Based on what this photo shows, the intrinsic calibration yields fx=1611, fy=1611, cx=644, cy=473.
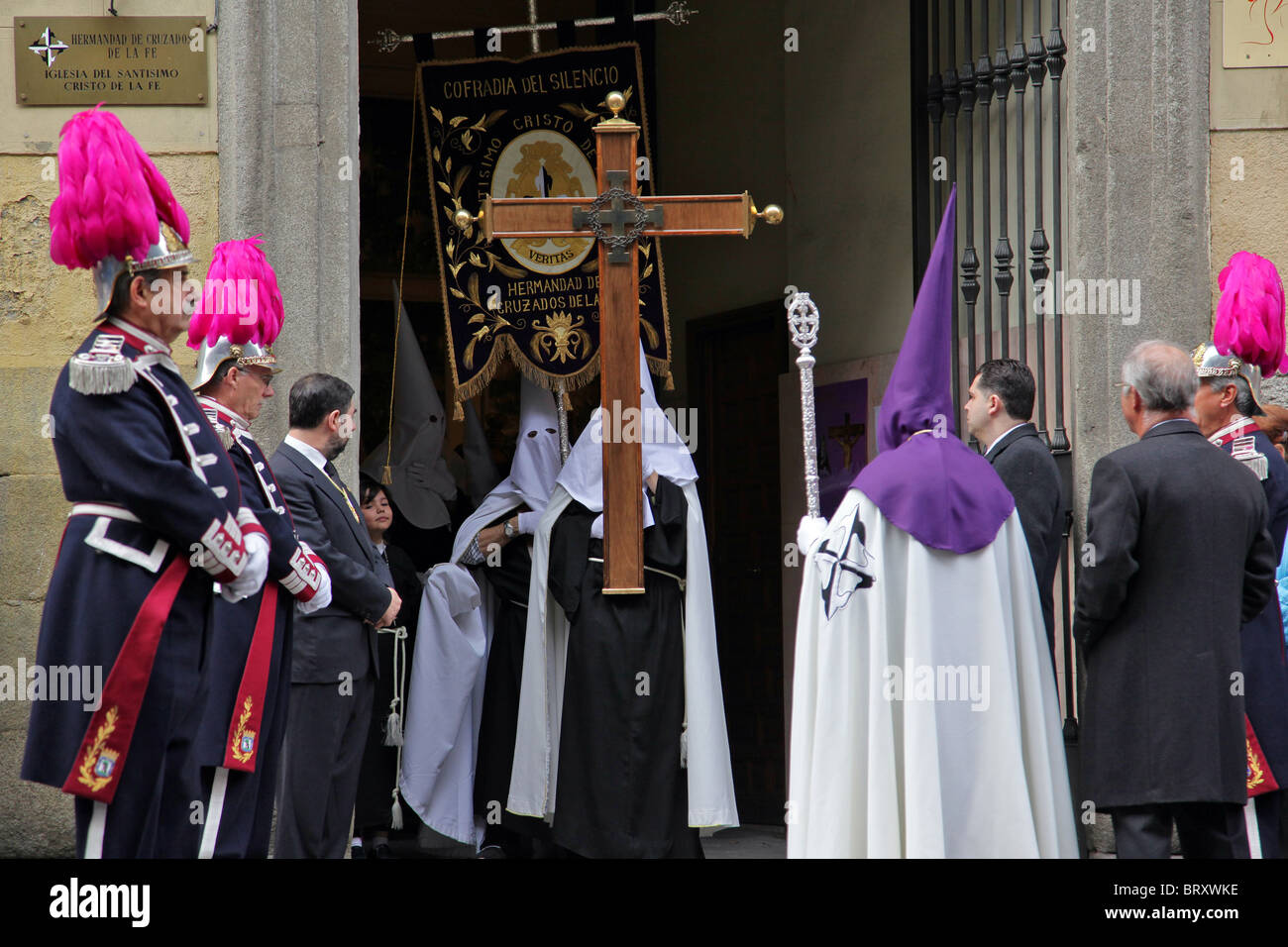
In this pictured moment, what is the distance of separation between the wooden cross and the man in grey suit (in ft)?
3.16

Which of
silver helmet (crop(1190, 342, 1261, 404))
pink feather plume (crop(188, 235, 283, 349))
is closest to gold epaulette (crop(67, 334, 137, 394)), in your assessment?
pink feather plume (crop(188, 235, 283, 349))

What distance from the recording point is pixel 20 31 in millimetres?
6113

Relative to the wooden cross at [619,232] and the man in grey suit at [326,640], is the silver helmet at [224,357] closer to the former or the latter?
the man in grey suit at [326,640]

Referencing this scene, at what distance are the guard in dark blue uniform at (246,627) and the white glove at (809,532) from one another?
1457 mm

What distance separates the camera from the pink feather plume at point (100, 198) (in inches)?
163

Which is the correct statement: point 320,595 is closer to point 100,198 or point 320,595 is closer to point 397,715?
point 100,198

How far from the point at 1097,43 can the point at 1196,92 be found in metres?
0.44

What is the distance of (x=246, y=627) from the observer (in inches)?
187

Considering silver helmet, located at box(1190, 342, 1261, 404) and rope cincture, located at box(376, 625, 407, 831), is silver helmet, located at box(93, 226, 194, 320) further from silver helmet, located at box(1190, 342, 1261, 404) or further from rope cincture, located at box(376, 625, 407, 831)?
silver helmet, located at box(1190, 342, 1261, 404)

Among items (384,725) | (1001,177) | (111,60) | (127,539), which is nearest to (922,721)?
(127,539)

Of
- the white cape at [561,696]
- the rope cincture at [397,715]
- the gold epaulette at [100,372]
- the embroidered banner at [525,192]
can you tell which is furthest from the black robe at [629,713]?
the gold epaulette at [100,372]

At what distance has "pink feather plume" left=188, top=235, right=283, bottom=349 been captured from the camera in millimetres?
5191
